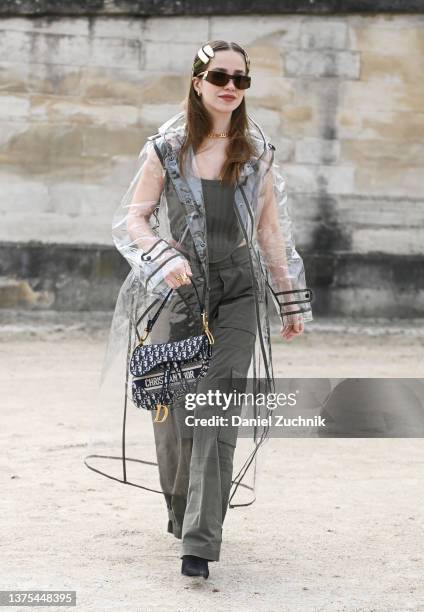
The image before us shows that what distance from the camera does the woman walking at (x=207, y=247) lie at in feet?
14.4

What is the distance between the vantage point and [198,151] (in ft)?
14.9

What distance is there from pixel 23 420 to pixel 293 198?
451 centimetres

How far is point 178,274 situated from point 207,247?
0.69 ft

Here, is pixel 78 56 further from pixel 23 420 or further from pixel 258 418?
pixel 258 418

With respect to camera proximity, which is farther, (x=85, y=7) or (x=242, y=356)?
(x=85, y=7)

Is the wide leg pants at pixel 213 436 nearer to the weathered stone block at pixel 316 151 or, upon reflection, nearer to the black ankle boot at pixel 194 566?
the black ankle boot at pixel 194 566

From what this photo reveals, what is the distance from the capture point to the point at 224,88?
4488 millimetres

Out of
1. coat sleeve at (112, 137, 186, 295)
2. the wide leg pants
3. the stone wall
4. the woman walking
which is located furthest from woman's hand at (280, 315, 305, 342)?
the stone wall

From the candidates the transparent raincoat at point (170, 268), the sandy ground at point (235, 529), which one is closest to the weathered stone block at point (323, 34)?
the sandy ground at point (235, 529)

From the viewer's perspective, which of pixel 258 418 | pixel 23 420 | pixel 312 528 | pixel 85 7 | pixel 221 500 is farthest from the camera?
pixel 85 7

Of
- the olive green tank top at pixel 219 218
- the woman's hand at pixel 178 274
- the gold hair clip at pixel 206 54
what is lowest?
the woman's hand at pixel 178 274

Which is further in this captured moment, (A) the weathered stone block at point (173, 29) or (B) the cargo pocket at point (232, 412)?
(A) the weathered stone block at point (173, 29)

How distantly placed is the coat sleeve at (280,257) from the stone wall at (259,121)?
6384 millimetres

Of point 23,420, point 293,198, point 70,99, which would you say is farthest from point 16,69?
point 23,420
